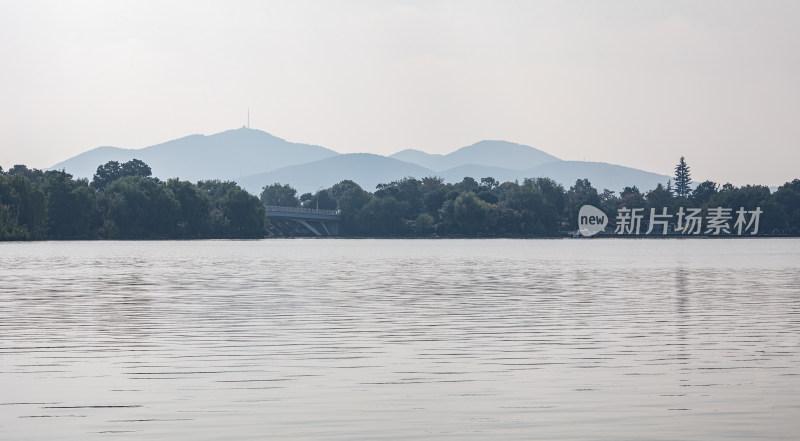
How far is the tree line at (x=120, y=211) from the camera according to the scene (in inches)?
5674

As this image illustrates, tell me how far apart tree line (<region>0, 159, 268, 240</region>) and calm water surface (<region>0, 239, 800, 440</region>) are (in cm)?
11200

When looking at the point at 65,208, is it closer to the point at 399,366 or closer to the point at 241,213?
the point at 241,213

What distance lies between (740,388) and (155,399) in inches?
347

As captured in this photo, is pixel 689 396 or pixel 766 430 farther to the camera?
pixel 689 396

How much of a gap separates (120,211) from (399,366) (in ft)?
514

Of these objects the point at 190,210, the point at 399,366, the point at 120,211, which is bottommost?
the point at 399,366

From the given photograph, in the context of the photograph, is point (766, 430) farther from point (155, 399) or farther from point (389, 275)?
point (389, 275)

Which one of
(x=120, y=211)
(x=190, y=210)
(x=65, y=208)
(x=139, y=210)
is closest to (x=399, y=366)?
(x=65, y=208)

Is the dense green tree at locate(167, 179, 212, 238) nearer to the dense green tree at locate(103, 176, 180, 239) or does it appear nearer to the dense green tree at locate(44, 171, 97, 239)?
the dense green tree at locate(103, 176, 180, 239)

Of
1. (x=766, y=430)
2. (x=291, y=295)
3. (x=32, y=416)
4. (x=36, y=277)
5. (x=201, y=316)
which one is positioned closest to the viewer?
(x=766, y=430)

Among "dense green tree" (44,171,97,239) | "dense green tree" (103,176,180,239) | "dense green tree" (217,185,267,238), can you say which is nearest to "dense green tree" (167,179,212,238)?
"dense green tree" (103,176,180,239)

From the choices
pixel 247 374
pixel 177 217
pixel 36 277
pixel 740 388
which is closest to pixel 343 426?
pixel 247 374

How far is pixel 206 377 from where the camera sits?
18094 mm

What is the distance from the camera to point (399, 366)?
19.6 meters
